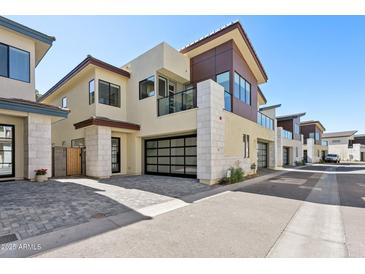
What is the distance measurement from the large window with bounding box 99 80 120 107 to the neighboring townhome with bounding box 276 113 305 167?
57.1 feet

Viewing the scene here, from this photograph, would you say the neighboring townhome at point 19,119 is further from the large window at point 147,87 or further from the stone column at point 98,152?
the large window at point 147,87

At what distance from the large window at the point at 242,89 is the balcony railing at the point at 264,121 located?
272 centimetres

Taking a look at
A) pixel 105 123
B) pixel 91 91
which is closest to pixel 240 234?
pixel 105 123

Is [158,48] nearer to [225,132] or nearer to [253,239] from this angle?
[225,132]

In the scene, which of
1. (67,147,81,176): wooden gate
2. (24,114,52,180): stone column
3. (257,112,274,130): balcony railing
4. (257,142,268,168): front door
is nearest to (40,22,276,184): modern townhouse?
(67,147,81,176): wooden gate

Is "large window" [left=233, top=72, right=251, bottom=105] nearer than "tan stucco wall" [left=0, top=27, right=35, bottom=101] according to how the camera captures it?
No

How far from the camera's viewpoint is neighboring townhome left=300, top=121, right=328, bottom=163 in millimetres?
33438

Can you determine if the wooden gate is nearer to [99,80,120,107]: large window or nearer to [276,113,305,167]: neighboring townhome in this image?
[99,80,120,107]: large window

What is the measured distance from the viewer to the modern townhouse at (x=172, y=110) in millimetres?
10086

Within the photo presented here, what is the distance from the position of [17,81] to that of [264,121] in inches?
697

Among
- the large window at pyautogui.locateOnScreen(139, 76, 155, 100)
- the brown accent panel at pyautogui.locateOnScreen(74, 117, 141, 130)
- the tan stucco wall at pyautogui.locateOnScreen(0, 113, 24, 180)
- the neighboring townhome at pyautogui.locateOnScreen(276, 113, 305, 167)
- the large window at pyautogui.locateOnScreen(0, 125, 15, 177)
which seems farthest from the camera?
the neighboring townhome at pyautogui.locateOnScreen(276, 113, 305, 167)

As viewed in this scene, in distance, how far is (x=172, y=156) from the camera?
12.6m

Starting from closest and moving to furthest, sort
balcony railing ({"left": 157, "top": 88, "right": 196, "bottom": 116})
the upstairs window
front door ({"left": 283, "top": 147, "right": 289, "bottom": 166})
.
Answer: balcony railing ({"left": 157, "top": 88, "right": 196, "bottom": 116}) → the upstairs window → front door ({"left": 283, "top": 147, "right": 289, "bottom": 166})
